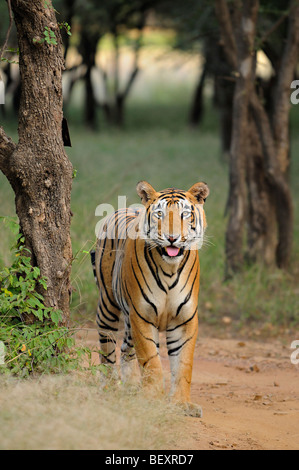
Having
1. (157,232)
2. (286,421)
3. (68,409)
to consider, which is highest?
(157,232)

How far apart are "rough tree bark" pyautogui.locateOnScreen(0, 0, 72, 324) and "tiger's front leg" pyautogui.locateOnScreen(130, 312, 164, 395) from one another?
551 mm

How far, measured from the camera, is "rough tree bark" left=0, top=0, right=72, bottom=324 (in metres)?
5.04

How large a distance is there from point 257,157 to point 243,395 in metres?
4.49

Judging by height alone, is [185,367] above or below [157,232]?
below

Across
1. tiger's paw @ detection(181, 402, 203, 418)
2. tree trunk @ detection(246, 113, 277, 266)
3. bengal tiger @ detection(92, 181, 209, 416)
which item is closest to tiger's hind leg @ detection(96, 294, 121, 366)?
bengal tiger @ detection(92, 181, 209, 416)

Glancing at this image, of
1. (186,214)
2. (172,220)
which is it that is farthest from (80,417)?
(186,214)

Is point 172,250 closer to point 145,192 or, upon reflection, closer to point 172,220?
point 172,220

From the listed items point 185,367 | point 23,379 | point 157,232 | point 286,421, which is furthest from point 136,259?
point 286,421

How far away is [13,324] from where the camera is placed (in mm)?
5113

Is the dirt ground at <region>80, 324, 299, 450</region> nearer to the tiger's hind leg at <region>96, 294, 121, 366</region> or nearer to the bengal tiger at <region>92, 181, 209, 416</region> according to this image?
the bengal tiger at <region>92, 181, 209, 416</region>

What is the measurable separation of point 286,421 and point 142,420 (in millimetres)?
1487

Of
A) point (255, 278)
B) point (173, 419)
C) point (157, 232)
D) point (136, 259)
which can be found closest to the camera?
point (173, 419)

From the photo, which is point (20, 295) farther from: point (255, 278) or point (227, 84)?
point (227, 84)

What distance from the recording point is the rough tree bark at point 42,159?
5039 mm
